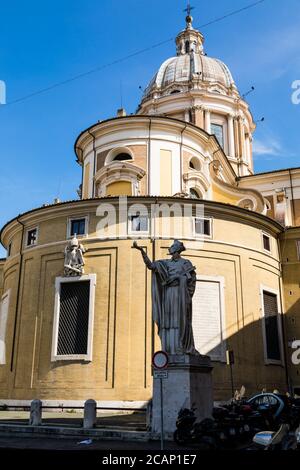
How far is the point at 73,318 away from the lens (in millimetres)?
20391

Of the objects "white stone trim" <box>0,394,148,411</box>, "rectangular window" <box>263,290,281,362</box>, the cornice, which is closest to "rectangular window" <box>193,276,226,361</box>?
"rectangular window" <box>263,290,281,362</box>

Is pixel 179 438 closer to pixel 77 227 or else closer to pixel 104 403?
pixel 104 403

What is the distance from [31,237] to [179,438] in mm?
15223

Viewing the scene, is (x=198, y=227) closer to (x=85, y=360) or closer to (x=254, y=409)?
(x=85, y=360)

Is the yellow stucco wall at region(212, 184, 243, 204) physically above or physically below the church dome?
below

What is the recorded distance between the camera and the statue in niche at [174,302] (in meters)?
11.0

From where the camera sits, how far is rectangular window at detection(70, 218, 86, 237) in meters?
21.5

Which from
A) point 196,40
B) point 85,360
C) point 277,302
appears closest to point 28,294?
point 85,360

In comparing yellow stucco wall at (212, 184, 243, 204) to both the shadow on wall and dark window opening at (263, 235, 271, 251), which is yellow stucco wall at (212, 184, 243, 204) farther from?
the shadow on wall

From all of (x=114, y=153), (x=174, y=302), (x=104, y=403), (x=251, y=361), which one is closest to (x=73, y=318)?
(x=104, y=403)

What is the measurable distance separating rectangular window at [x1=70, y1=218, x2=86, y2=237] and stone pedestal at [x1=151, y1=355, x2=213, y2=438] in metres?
11.6

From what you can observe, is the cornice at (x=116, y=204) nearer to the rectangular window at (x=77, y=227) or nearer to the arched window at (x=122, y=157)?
the rectangular window at (x=77, y=227)

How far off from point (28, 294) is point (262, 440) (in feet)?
54.7

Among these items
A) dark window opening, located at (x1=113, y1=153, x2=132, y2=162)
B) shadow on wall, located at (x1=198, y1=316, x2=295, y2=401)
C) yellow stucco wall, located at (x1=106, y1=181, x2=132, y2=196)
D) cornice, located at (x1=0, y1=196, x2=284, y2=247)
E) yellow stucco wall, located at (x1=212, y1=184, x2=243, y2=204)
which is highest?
dark window opening, located at (x1=113, y1=153, x2=132, y2=162)
